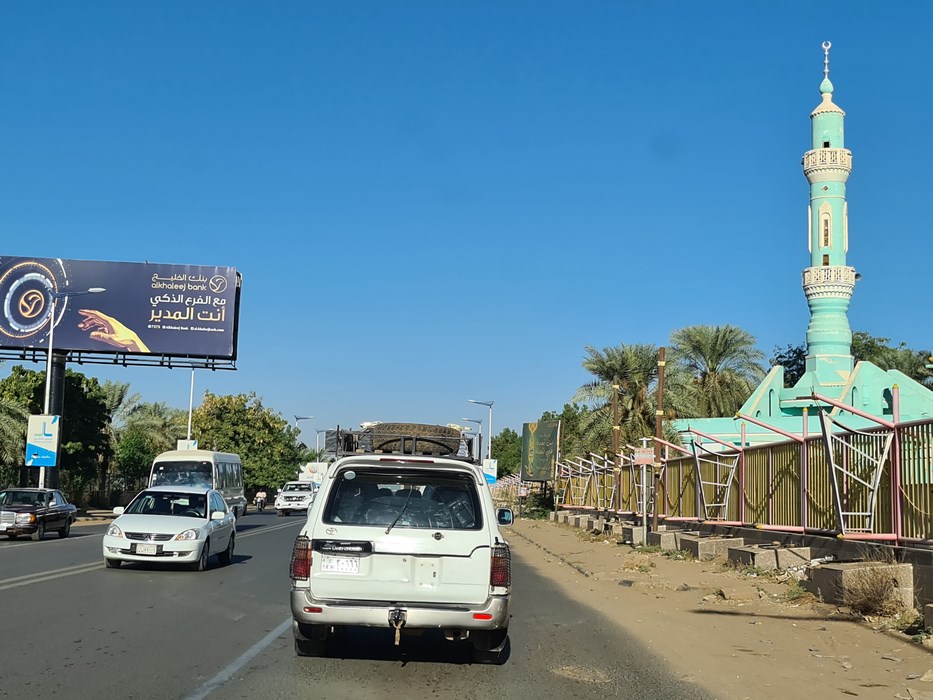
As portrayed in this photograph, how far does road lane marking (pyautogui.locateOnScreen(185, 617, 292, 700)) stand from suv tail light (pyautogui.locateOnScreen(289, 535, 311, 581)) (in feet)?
3.23

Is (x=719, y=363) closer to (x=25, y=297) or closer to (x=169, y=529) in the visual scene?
(x=25, y=297)

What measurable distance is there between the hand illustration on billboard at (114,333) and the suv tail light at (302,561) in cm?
3868

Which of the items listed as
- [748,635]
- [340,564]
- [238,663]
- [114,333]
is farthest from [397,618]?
[114,333]

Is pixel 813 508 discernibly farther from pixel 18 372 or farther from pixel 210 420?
pixel 210 420

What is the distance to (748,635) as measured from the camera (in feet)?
37.0

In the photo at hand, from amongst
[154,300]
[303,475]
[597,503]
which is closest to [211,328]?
[154,300]

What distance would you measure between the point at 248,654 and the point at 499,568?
8.78 feet

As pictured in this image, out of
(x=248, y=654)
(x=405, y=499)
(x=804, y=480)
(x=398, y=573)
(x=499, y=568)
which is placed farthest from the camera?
(x=804, y=480)

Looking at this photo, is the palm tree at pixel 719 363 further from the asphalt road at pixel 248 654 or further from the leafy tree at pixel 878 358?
the asphalt road at pixel 248 654

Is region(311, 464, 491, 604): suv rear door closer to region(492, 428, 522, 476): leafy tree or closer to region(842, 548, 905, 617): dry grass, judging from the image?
region(842, 548, 905, 617): dry grass

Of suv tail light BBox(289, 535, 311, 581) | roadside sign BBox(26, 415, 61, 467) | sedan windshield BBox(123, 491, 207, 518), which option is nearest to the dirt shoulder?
suv tail light BBox(289, 535, 311, 581)

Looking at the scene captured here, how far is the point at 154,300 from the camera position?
44938mm

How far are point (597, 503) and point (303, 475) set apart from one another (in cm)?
3350

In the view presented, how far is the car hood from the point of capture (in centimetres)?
1714
